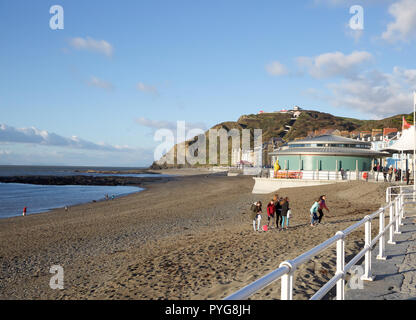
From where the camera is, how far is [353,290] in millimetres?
5262

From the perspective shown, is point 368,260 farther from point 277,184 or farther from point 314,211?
point 277,184

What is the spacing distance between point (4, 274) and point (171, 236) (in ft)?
22.2

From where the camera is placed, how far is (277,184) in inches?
1331

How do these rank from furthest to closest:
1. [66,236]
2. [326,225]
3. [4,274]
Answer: [66,236]
[326,225]
[4,274]

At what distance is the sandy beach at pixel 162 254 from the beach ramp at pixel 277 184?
892 centimetres

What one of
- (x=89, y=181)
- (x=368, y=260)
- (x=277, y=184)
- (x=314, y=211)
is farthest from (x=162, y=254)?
(x=89, y=181)

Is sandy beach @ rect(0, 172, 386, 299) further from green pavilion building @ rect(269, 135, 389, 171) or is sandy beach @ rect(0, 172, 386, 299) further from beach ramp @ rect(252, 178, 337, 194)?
green pavilion building @ rect(269, 135, 389, 171)

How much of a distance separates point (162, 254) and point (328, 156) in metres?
25.9

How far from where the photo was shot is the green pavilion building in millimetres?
33281

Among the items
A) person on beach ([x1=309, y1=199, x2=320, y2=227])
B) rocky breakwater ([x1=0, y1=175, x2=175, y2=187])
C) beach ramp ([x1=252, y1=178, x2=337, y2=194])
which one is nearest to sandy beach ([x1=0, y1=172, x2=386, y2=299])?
person on beach ([x1=309, y1=199, x2=320, y2=227])

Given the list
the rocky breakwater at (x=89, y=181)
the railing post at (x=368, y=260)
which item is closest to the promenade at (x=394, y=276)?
the railing post at (x=368, y=260)
